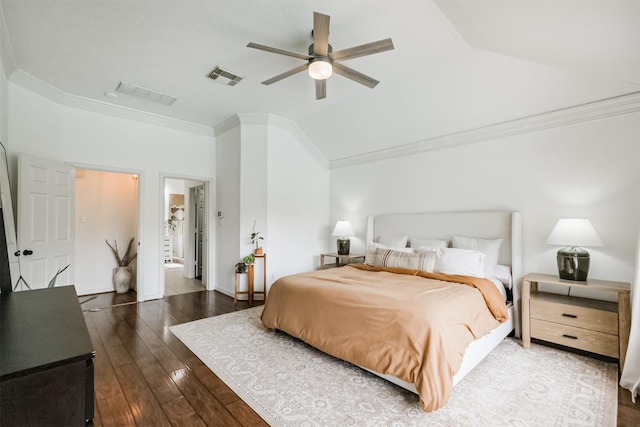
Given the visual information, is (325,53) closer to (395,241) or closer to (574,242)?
(395,241)

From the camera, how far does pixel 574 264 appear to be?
2.79 metres

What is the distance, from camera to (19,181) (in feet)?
10.6

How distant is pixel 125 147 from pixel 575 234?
6002 mm

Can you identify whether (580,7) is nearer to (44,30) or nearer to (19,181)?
(44,30)

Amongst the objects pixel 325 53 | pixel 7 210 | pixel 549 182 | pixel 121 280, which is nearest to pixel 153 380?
pixel 7 210

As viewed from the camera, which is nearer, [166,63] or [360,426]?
[360,426]

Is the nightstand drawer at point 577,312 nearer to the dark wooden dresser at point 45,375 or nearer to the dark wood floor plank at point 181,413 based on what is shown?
the dark wood floor plank at point 181,413

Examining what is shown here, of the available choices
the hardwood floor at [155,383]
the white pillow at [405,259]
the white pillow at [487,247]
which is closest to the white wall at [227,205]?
the hardwood floor at [155,383]

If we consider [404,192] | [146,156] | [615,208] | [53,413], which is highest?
[146,156]

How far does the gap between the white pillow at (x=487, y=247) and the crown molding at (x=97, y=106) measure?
4730mm

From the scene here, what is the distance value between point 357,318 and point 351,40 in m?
2.68

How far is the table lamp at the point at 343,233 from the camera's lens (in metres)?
5.07

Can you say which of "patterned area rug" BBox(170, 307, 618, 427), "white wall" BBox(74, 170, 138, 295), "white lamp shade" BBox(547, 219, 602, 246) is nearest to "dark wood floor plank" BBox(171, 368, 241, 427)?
"patterned area rug" BBox(170, 307, 618, 427)

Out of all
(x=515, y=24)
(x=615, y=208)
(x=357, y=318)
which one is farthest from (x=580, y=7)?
(x=357, y=318)
